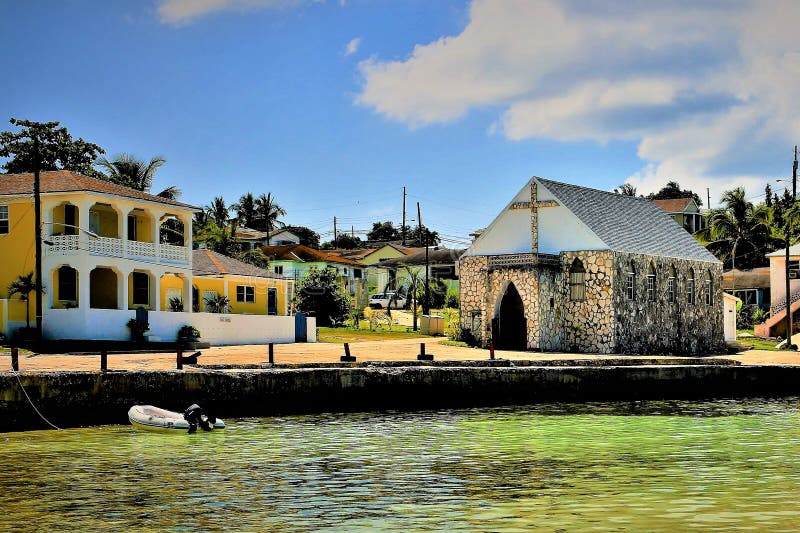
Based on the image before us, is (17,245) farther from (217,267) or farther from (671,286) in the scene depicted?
(671,286)

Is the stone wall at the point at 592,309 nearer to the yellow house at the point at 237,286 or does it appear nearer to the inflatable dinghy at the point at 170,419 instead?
the yellow house at the point at 237,286

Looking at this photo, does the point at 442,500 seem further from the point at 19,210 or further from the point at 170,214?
the point at 170,214

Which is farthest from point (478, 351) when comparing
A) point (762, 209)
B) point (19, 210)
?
point (762, 209)

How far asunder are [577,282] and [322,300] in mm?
23885

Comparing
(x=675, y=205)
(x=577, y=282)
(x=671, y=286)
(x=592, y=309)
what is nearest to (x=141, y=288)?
(x=577, y=282)

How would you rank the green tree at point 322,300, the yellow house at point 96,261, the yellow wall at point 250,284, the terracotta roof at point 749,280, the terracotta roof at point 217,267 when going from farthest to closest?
1. the terracotta roof at point 749,280
2. the green tree at point 322,300
3. the yellow wall at point 250,284
4. the terracotta roof at point 217,267
5. the yellow house at point 96,261

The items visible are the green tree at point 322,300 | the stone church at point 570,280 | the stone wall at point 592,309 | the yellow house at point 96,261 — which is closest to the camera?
the yellow house at point 96,261

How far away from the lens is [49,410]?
2509 centimetres

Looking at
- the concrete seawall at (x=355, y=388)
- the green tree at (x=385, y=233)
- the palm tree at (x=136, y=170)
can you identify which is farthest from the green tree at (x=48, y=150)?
the green tree at (x=385, y=233)

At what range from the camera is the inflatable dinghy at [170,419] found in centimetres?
2484

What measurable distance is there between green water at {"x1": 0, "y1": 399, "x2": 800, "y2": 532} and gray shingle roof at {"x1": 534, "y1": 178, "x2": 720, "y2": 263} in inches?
742

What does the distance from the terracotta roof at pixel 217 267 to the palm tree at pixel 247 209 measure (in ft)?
172

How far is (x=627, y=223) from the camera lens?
166ft

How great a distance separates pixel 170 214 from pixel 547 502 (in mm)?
37400
